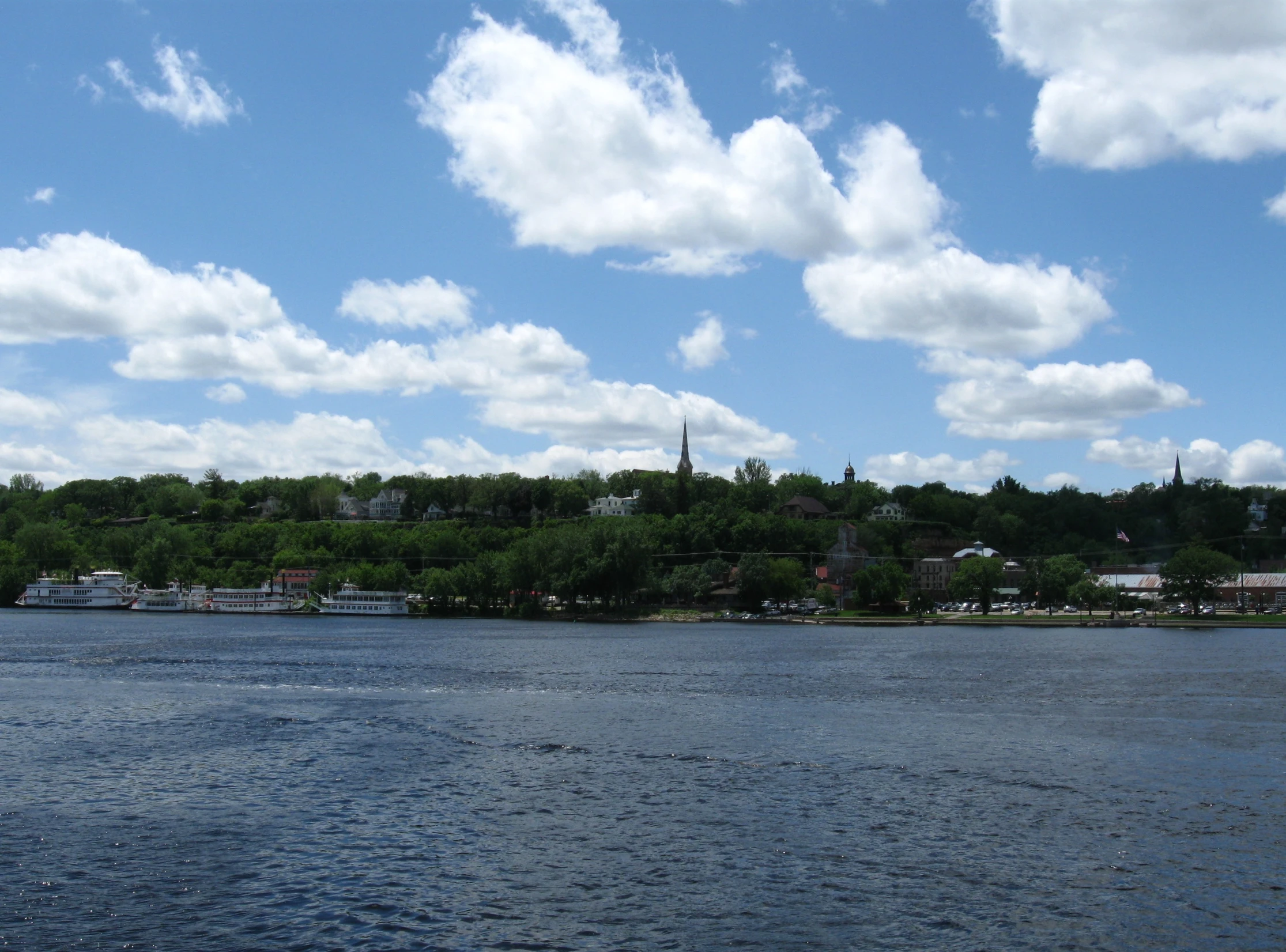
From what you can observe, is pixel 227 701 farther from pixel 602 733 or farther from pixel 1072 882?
pixel 1072 882

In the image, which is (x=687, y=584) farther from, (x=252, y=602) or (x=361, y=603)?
(x=252, y=602)

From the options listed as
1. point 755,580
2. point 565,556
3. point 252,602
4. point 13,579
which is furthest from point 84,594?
point 755,580

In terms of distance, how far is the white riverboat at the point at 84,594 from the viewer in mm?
164000

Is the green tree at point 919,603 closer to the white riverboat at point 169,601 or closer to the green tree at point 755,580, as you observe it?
the green tree at point 755,580

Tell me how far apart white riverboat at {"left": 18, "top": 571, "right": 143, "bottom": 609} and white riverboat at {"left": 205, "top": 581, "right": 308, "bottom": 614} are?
15012 millimetres

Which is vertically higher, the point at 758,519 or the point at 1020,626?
the point at 758,519

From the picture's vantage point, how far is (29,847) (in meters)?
22.1

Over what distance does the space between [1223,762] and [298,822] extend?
→ 26.8m

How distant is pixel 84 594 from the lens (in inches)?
6501

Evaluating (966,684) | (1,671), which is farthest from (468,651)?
(966,684)

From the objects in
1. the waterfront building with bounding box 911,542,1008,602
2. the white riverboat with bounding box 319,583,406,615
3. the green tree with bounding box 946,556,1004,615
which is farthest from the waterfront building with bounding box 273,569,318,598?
the green tree with bounding box 946,556,1004,615

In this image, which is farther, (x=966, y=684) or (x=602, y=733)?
(x=966, y=684)

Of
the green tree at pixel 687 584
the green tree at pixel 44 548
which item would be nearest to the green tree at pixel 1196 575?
the green tree at pixel 687 584

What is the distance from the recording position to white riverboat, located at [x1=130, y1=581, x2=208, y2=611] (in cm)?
16375
